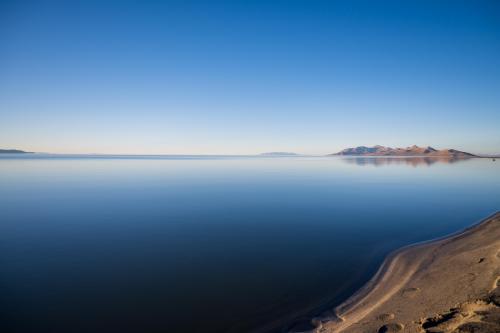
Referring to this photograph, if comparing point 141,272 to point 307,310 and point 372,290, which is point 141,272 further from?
point 372,290

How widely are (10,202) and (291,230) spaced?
2634 centimetres

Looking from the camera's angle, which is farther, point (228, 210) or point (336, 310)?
point (228, 210)

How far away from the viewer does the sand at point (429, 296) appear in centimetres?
614

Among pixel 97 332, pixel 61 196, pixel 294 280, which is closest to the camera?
pixel 97 332

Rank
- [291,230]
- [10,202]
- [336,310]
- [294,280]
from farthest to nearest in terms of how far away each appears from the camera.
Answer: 1. [10,202]
2. [291,230]
3. [294,280]
4. [336,310]

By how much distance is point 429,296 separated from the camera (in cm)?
793

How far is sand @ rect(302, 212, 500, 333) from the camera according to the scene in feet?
20.1

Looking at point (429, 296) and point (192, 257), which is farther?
point (192, 257)

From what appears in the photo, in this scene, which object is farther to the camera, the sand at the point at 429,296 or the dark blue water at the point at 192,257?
the dark blue water at the point at 192,257

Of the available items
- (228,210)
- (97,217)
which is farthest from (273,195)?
(97,217)

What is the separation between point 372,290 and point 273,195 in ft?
64.8

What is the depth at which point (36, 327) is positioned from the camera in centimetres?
775

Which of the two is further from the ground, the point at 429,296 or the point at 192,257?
the point at 429,296

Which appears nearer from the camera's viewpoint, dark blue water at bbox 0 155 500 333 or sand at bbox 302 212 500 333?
sand at bbox 302 212 500 333
